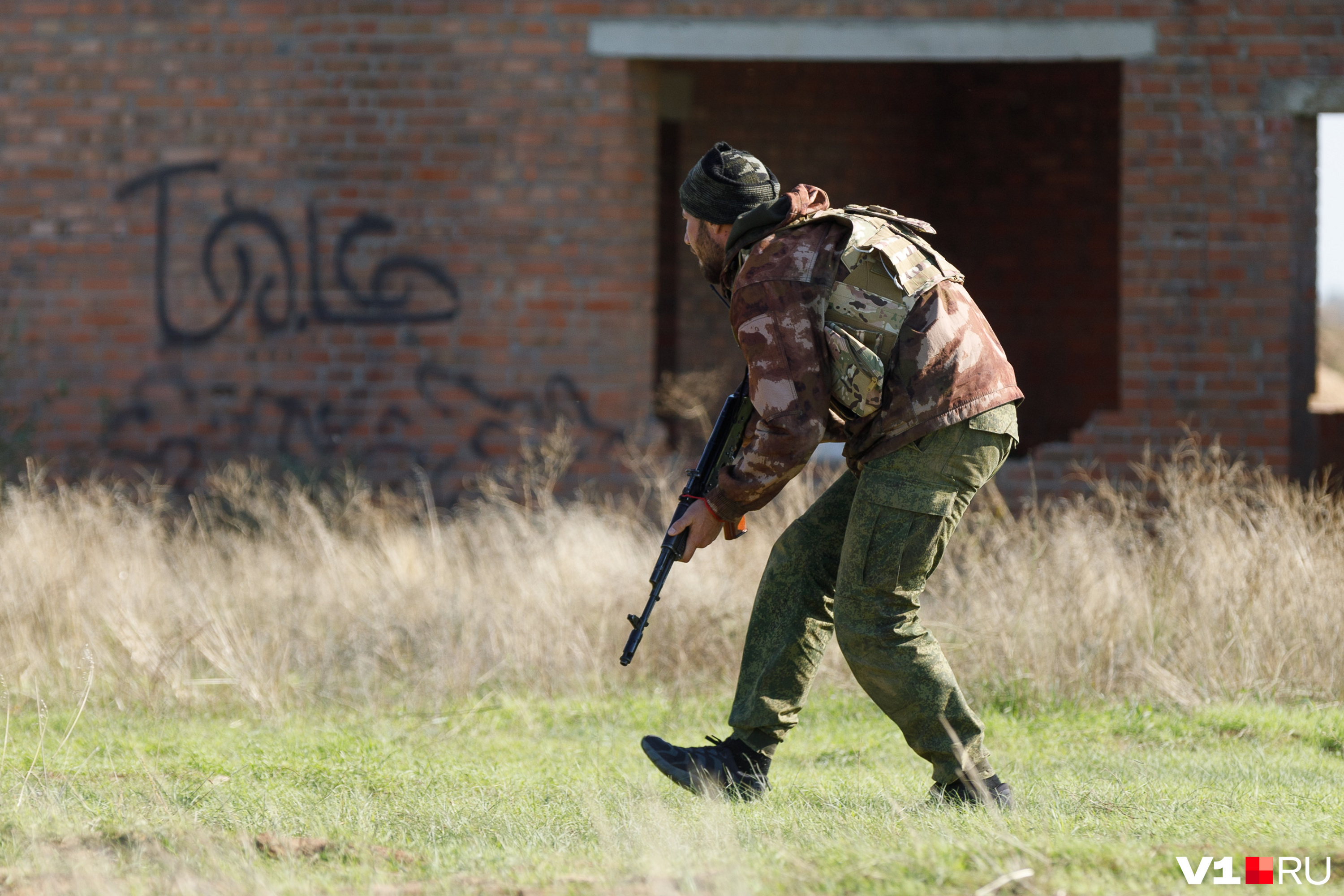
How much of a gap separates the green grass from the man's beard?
51.0 inches

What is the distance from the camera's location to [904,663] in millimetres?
3160

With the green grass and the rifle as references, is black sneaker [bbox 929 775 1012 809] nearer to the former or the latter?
the green grass

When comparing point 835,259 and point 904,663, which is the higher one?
point 835,259

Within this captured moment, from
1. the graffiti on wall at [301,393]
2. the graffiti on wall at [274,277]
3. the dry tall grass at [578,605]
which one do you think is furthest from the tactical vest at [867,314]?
the graffiti on wall at [274,277]

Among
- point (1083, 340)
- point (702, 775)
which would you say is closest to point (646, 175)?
point (1083, 340)

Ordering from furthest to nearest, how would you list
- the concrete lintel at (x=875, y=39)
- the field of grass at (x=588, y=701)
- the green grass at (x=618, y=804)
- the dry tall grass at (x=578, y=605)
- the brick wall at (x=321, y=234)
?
the brick wall at (x=321, y=234) → the concrete lintel at (x=875, y=39) → the dry tall grass at (x=578, y=605) → the field of grass at (x=588, y=701) → the green grass at (x=618, y=804)

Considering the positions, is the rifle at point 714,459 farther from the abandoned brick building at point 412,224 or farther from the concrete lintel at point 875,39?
the concrete lintel at point 875,39

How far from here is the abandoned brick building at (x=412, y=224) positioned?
23.9ft

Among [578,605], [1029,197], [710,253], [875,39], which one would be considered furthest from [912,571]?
[1029,197]

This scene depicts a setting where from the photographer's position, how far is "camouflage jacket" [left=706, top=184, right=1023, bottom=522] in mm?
3105

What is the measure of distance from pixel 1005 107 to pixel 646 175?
380cm

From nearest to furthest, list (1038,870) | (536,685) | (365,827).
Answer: (1038,870) < (365,827) < (536,685)

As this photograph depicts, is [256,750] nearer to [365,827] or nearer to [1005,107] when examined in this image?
[365,827]

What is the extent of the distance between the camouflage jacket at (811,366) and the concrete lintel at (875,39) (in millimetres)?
4458
